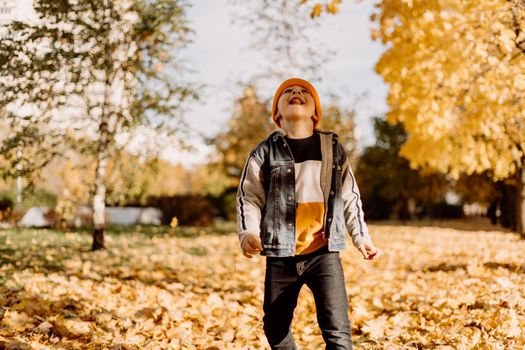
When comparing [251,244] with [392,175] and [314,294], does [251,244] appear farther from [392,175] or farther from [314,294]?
A: [392,175]

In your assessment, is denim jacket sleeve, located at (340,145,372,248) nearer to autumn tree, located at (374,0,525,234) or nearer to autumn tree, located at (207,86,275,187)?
autumn tree, located at (374,0,525,234)

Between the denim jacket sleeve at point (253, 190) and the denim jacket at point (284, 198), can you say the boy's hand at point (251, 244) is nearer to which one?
the denim jacket at point (284, 198)

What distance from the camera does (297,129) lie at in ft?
9.93

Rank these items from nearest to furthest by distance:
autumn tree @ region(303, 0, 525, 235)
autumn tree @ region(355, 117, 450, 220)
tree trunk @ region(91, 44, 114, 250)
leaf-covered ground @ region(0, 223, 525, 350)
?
leaf-covered ground @ region(0, 223, 525, 350) < autumn tree @ region(303, 0, 525, 235) < tree trunk @ region(91, 44, 114, 250) < autumn tree @ region(355, 117, 450, 220)

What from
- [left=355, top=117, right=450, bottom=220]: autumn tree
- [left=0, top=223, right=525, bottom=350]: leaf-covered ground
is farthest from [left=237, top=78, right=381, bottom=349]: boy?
[left=355, top=117, right=450, bottom=220]: autumn tree

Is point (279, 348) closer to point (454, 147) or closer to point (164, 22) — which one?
point (164, 22)

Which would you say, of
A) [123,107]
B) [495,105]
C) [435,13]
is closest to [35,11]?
[123,107]

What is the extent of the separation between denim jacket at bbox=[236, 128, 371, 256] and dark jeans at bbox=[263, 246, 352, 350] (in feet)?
0.31

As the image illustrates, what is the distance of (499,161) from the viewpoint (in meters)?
10.3

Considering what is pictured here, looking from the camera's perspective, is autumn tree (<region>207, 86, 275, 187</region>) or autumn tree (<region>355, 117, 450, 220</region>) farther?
autumn tree (<region>355, 117, 450, 220</region>)

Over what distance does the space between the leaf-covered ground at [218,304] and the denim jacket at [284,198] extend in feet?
4.92

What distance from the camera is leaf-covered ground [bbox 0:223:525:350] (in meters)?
4.02

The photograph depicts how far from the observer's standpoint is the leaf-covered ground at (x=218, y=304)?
13.2 ft

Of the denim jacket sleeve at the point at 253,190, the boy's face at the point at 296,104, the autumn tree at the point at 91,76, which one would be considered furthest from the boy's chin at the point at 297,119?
the autumn tree at the point at 91,76
